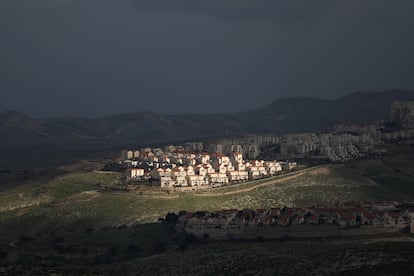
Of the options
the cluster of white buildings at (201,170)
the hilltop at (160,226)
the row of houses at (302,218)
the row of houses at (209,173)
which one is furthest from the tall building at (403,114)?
the row of houses at (302,218)

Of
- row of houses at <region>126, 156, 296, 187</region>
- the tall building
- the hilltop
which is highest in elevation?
→ the tall building

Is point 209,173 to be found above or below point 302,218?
above

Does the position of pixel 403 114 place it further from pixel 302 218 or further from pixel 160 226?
pixel 160 226

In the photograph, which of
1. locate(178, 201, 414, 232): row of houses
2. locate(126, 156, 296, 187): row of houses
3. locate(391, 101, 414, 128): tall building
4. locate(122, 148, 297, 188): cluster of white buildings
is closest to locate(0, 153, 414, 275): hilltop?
locate(178, 201, 414, 232): row of houses

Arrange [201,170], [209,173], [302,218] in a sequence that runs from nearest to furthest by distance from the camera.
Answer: [302,218], [209,173], [201,170]

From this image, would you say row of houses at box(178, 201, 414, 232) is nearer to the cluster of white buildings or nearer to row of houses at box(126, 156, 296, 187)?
row of houses at box(126, 156, 296, 187)

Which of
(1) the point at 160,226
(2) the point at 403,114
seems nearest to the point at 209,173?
(1) the point at 160,226
